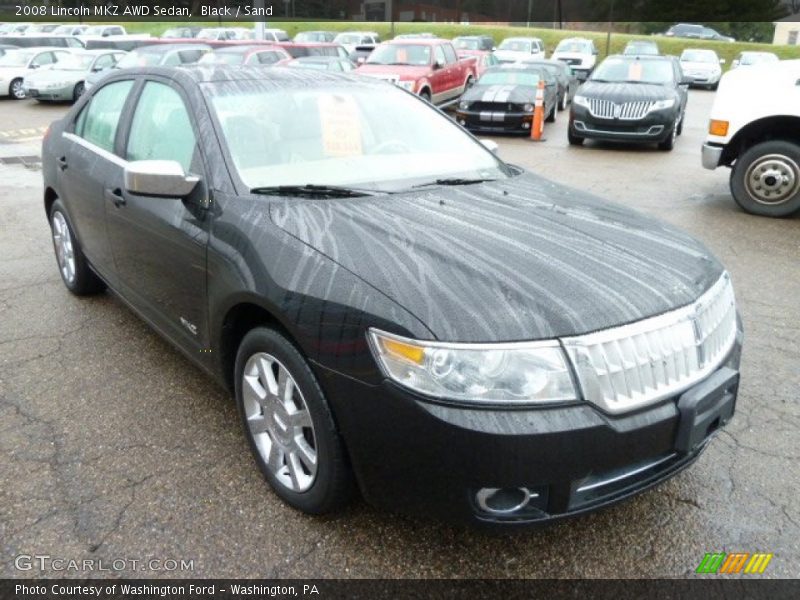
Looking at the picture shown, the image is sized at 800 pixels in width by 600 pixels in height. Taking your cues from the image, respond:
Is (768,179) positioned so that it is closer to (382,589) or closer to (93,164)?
(93,164)

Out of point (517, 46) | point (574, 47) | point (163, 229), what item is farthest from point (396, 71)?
point (574, 47)

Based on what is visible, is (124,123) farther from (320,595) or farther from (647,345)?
(647,345)

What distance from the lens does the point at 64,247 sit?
4.62 metres

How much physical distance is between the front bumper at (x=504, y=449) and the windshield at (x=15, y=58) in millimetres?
20518

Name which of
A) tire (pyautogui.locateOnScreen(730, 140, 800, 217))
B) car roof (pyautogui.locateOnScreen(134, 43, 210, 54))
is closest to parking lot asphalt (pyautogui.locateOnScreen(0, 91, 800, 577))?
tire (pyautogui.locateOnScreen(730, 140, 800, 217))

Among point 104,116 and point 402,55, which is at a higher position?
point 402,55

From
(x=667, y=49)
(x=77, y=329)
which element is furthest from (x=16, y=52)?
(x=667, y=49)

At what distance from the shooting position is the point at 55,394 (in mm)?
3359

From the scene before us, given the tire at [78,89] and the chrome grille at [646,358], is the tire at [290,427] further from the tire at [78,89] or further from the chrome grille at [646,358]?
the tire at [78,89]

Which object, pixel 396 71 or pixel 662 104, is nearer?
pixel 662 104

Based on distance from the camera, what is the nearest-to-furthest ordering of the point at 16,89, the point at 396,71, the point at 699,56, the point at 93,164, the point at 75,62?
the point at 93,164, the point at 396,71, the point at 75,62, the point at 16,89, the point at 699,56

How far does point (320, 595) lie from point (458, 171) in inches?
78.4

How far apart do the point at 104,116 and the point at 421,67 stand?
454 inches

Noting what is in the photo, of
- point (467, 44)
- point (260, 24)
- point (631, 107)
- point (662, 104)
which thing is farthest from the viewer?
point (467, 44)
